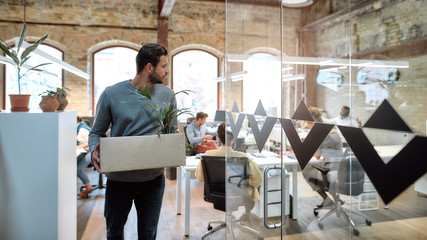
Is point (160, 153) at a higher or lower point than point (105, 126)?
lower

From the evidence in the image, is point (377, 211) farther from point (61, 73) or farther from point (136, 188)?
point (61, 73)

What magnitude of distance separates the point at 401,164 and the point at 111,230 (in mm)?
1495

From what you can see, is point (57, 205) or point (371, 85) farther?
point (57, 205)

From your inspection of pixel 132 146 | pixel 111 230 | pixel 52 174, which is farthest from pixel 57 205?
pixel 132 146

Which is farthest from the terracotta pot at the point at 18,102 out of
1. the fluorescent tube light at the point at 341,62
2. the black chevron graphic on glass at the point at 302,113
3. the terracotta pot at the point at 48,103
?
the black chevron graphic on glass at the point at 302,113

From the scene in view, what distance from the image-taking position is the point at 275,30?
171 centimetres

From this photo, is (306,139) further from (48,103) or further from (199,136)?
(199,136)

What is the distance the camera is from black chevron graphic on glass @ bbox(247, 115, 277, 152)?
1.82 m

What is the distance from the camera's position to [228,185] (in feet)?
8.77

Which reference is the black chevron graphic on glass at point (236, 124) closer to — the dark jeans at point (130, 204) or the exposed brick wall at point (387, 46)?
the dark jeans at point (130, 204)

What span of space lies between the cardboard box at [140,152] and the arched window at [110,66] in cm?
737

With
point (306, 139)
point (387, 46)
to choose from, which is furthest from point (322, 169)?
point (387, 46)

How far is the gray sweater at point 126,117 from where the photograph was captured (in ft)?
5.60

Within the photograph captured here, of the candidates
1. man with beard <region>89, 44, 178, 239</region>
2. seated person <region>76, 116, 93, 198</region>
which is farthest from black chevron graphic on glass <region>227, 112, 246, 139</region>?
seated person <region>76, 116, 93, 198</region>
